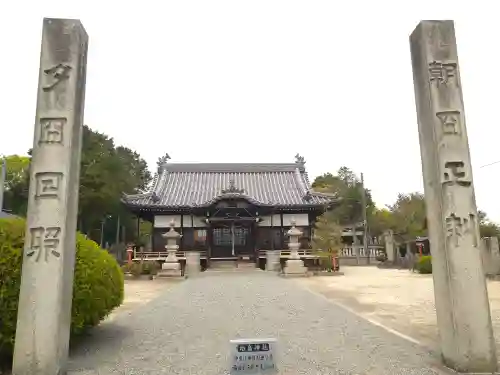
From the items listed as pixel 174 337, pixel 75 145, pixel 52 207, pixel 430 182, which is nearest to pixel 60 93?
pixel 75 145

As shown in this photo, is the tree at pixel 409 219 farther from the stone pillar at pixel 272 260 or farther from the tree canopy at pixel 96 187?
the tree canopy at pixel 96 187

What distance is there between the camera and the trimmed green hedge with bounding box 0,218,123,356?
15.0 ft

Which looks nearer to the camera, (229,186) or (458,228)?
(458,228)

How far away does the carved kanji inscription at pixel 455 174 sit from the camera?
4789 mm

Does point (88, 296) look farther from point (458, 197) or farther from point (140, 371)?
point (458, 197)

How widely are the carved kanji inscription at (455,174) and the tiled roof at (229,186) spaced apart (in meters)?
22.2

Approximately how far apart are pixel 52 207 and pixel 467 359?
5.21m

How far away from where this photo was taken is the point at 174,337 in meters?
6.34

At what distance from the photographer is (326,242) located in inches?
957

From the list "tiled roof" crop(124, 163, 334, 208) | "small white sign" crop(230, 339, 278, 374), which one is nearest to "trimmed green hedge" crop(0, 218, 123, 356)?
"small white sign" crop(230, 339, 278, 374)

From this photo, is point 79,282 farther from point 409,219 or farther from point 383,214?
point 383,214

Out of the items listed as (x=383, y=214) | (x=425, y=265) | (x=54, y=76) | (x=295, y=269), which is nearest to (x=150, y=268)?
(x=295, y=269)

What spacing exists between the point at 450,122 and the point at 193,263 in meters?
20.6

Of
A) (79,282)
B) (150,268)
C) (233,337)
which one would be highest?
(79,282)
